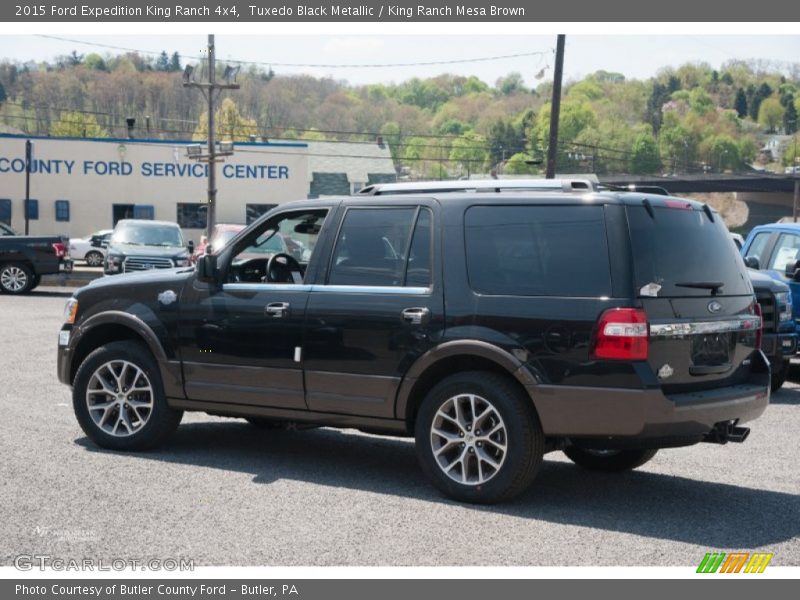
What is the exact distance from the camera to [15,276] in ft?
85.3

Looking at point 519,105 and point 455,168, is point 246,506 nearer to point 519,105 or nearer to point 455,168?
point 455,168

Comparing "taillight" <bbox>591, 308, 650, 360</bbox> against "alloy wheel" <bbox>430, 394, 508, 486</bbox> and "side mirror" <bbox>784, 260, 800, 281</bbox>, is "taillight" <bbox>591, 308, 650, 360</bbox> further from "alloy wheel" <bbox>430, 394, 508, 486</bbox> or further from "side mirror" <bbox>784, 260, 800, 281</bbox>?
"side mirror" <bbox>784, 260, 800, 281</bbox>

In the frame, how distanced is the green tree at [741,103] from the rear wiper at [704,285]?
190207 millimetres

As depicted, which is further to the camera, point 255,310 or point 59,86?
point 59,86

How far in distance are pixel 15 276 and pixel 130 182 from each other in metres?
31.8

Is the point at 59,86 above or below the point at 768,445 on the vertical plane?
above

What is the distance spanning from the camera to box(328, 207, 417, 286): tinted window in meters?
7.29

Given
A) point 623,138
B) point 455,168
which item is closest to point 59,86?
point 455,168

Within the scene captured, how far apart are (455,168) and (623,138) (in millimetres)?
21545

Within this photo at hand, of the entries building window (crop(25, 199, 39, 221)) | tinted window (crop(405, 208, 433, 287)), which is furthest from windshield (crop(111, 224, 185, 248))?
building window (crop(25, 199, 39, 221))

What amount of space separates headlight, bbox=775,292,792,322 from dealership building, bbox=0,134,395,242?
46157 millimetres

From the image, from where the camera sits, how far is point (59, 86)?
135 metres

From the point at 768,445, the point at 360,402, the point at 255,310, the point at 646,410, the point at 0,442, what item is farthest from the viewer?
the point at 768,445
